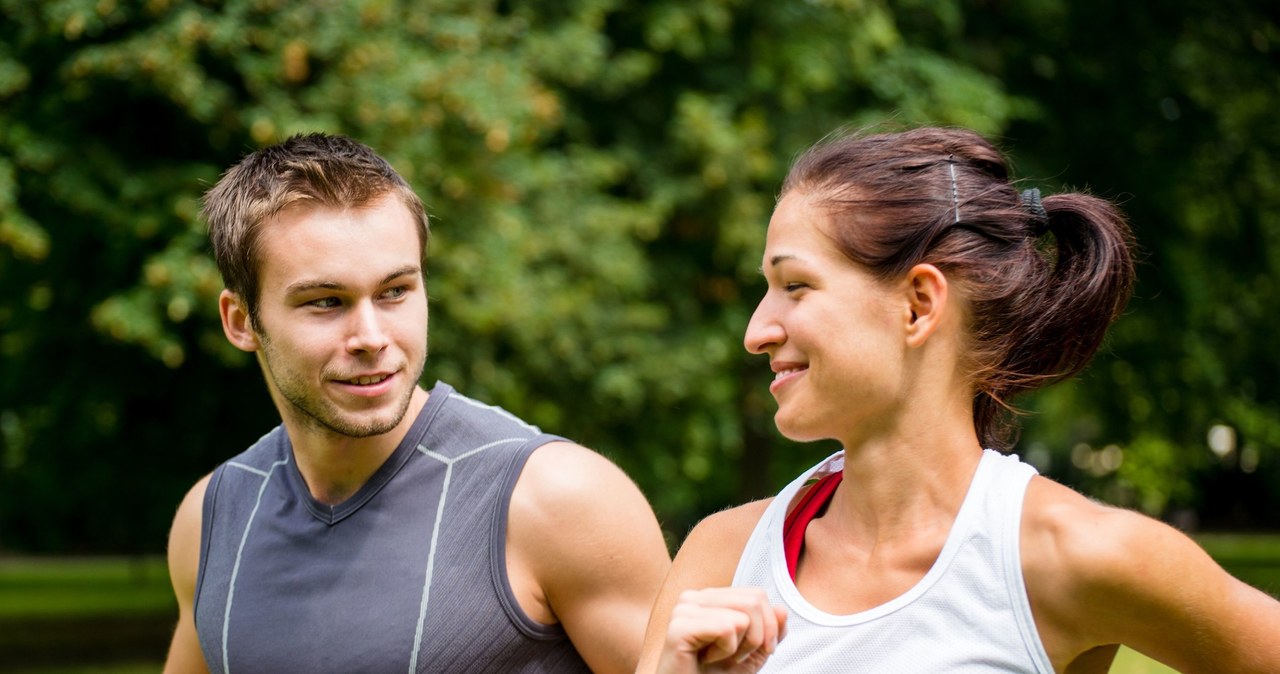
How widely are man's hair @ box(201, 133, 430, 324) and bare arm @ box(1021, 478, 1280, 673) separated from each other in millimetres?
1644

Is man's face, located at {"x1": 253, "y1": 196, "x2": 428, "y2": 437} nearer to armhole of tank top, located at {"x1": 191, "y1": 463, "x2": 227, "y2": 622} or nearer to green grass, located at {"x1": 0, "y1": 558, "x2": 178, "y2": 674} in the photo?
Answer: armhole of tank top, located at {"x1": 191, "y1": 463, "x2": 227, "y2": 622}

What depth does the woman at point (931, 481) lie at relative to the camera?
1.99 meters

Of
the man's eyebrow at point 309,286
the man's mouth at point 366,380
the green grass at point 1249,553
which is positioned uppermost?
the man's eyebrow at point 309,286

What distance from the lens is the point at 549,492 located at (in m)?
2.85

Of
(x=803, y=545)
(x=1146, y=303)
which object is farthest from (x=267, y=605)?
(x=1146, y=303)

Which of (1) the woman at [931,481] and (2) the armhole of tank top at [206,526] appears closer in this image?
(1) the woman at [931,481]

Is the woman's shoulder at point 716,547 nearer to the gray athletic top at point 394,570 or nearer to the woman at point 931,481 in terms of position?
the woman at point 931,481

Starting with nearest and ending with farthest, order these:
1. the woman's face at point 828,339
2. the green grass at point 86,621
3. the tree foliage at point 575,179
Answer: the woman's face at point 828,339 < the tree foliage at point 575,179 < the green grass at point 86,621

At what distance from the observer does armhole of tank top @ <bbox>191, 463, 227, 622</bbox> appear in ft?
10.3

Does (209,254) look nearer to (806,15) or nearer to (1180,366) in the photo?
(806,15)

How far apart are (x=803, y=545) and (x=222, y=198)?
164 centimetres

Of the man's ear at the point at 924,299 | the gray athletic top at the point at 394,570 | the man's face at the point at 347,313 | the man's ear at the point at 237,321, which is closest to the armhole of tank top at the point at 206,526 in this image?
the gray athletic top at the point at 394,570

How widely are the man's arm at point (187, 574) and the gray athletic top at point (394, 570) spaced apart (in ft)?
0.27

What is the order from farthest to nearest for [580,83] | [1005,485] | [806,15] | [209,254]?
[806,15] → [580,83] → [209,254] → [1005,485]
